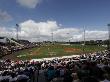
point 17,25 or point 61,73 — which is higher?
point 17,25

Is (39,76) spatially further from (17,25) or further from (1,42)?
(17,25)

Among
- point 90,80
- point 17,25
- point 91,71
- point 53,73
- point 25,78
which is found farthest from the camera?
point 17,25

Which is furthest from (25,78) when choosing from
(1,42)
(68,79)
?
(1,42)

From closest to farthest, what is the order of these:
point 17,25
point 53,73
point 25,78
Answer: point 25,78 < point 53,73 < point 17,25

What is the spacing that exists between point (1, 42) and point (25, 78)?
113 m

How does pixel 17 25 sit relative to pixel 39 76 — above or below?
above

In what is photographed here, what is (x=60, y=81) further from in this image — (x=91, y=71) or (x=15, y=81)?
(x=91, y=71)

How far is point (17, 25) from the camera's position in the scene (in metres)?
139

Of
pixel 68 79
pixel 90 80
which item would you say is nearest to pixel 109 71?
pixel 68 79

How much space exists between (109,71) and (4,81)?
6.38 m

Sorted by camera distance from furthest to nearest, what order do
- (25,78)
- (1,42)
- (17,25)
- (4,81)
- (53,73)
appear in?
(17,25) → (1,42) → (53,73) → (25,78) → (4,81)

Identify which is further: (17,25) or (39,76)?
(17,25)

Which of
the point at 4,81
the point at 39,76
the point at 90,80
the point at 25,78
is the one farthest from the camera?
the point at 39,76

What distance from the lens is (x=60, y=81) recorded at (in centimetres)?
1381
